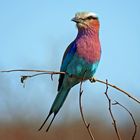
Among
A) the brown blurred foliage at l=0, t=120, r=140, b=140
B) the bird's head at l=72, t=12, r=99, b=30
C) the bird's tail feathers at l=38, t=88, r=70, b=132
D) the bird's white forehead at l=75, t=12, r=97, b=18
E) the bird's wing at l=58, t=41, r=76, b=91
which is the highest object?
the bird's white forehead at l=75, t=12, r=97, b=18

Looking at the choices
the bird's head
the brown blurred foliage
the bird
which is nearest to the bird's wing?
the bird

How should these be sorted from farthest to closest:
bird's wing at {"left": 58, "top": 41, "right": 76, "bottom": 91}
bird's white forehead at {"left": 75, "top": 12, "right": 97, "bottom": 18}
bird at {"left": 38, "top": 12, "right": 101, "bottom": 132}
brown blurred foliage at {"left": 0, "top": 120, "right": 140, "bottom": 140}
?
brown blurred foliage at {"left": 0, "top": 120, "right": 140, "bottom": 140}
bird's wing at {"left": 58, "top": 41, "right": 76, "bottom": 91}
bird at {"left": 38, "top": 12, "right": 101, "bottom": 132}
bird's white forehead at {"left": 75, "top": 12, "right": 97, "bottom": 18}

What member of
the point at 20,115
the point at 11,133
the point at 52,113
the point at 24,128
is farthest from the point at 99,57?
the point at 11,133

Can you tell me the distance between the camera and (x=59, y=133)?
8.38 meters

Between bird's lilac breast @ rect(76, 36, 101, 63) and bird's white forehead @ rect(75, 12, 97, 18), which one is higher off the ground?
bird's white forehead @ rect(75, 12, 97, 18)

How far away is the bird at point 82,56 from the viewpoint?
4.97 metres

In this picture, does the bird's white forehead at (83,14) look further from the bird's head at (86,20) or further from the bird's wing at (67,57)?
the bird's wing at (67,57)

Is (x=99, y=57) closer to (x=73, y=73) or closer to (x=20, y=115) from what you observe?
(x=73, y=73)

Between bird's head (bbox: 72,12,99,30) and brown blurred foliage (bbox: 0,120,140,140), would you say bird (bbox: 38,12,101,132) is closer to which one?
bird's head (bbox: 72,12,99,30)

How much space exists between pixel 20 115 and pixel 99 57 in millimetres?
2405

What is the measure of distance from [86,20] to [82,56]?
9.7 inches

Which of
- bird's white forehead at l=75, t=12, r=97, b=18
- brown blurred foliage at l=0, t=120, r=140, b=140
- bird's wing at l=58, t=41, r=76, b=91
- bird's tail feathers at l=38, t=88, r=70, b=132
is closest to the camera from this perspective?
bird's tail feathers at l=38, t=88, r=70, b=132

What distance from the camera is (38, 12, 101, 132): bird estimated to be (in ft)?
16.3

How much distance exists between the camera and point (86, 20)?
5031mm
